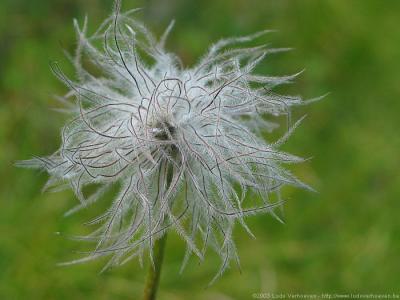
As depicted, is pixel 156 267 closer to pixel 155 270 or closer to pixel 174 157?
pixel 155 270

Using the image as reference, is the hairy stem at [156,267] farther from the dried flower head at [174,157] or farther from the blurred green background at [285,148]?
the blurred green background at [285,148]

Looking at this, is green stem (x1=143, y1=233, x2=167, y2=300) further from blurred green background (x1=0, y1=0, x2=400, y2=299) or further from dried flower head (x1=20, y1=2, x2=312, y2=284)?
blurred green background (x1=0, y1=0, x2=400, y2=299)

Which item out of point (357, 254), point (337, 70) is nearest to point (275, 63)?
point (337, 70)

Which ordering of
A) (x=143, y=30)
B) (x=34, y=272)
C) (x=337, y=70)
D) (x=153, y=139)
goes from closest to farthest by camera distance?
(x=153, y=139) < (x=143, y=30) < (x=34, y=272) < (x=337, y=70)

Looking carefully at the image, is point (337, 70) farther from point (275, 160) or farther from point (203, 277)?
point (275, 160)

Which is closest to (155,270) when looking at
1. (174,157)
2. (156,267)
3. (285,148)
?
(156,267)
